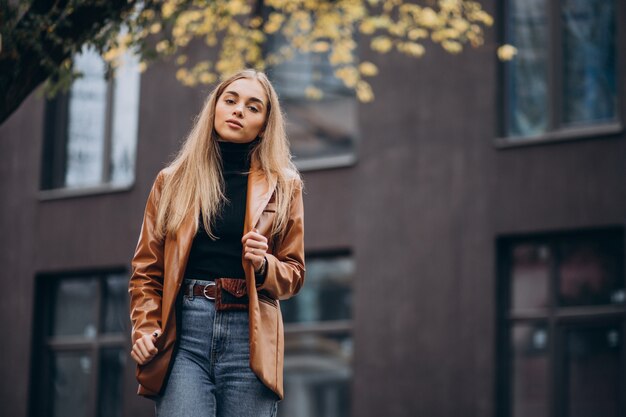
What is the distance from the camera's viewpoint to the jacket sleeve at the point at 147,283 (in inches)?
172

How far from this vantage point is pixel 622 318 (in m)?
12.3

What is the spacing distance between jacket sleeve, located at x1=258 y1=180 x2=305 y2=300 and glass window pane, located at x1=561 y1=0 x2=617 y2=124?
29.3 feet

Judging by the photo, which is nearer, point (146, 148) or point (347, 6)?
point (347, 6)

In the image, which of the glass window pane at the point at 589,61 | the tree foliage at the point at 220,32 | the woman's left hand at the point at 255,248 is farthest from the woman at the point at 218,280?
the glass window pane at the point at 589,61

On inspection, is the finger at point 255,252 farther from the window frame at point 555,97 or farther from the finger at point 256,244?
the window frame at point 555,97

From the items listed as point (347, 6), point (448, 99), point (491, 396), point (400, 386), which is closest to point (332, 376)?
point (400, 386)

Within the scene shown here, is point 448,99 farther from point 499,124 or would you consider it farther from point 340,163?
point 340,163

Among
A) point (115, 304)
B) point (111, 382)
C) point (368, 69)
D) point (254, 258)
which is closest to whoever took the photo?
Answer: point (254, 258)

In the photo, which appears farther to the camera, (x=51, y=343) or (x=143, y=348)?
(x=51, y=343)

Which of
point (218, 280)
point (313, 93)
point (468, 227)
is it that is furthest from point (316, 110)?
point (218, 280)

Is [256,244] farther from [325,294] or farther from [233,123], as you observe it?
[325,294]

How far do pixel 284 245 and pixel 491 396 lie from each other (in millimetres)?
8889

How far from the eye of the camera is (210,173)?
180 inches

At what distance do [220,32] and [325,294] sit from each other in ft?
12.4
